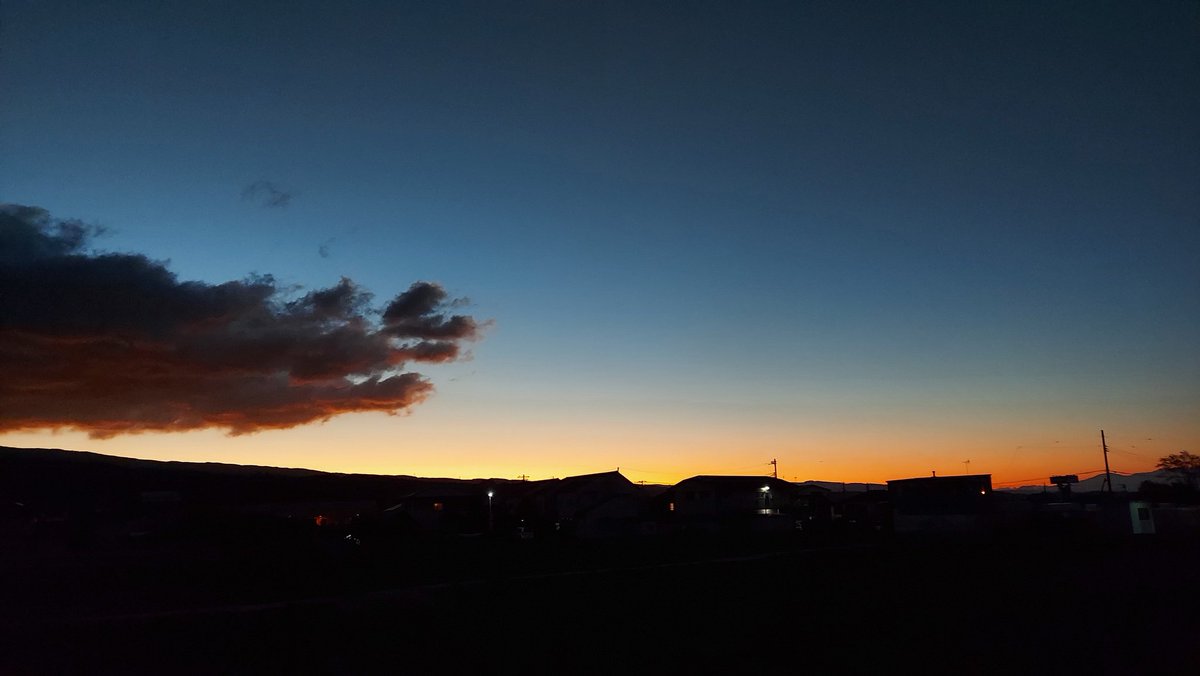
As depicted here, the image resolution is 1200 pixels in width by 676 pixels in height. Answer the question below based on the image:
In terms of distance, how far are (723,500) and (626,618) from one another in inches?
2252

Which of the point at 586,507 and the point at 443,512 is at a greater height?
the point at 586,507

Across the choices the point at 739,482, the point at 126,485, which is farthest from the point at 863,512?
the point at 126,485

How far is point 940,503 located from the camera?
6238 cm

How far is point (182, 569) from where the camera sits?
3444 centimetres

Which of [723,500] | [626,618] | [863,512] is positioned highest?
[723,500]

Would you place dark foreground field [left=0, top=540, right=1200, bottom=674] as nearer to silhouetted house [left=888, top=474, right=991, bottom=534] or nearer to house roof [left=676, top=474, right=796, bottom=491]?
silhouetted house [left=888, top=474, right=991, bottom=534]

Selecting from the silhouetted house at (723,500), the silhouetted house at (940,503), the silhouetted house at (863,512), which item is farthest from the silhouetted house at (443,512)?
the silhouetted house at (940,503)

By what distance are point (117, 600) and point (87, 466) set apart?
139964mm

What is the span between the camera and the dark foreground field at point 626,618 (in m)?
15.5

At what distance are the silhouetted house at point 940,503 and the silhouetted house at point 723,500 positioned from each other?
1278cm

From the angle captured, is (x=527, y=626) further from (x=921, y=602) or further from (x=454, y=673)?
(x=921, y=602)

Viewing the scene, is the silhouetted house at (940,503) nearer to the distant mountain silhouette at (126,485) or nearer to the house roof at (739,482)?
the house roof at (739,482)

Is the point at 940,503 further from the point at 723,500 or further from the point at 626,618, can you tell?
the point at 626,618

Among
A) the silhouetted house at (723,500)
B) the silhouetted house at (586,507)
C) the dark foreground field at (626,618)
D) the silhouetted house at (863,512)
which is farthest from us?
the silhouetted house at (723,500)
